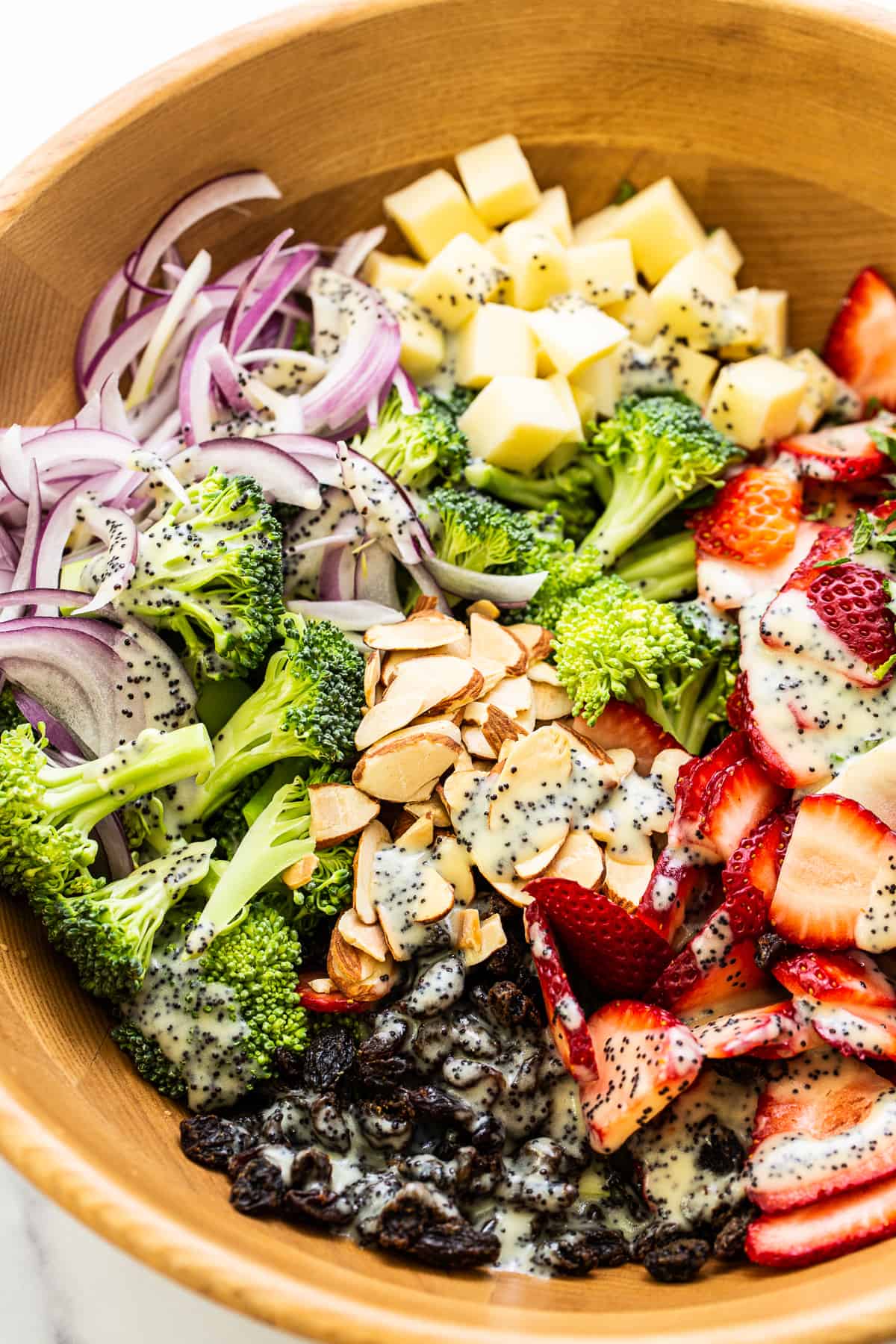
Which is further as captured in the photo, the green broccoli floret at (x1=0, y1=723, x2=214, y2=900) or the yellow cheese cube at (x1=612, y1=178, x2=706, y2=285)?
the yellow cheese cube at (x1=612, y1=178, x2=706, y2=285)

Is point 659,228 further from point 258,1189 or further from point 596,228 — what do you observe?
point 258,1189

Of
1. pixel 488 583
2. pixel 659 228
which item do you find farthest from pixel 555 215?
pixel 488 583

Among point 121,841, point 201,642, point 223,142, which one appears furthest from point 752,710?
point 223,142

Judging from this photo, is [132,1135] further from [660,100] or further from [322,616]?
[660,100]

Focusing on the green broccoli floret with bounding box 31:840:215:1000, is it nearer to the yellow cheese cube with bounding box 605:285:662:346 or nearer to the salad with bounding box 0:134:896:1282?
the salad with bounding box 0:134:896:1282

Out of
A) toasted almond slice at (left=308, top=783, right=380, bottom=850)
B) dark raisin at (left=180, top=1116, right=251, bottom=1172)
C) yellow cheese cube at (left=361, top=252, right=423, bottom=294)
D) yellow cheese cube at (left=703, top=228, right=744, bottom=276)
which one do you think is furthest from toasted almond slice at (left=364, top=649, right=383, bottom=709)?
yellow cheese cube at (left=703, top=228, right=744, bottom=276)

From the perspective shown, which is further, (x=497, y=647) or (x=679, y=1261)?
(x=497, y=647)
